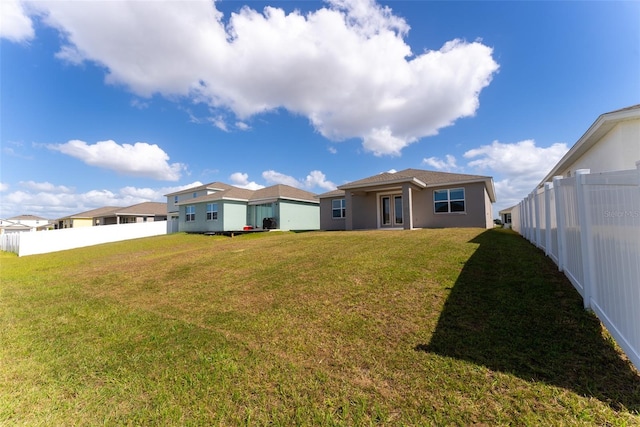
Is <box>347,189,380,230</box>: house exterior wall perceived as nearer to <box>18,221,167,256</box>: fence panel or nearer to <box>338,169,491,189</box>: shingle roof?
<box>338,169,491,189</box>: shingle roof

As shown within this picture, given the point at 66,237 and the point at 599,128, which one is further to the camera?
the point at 66,237

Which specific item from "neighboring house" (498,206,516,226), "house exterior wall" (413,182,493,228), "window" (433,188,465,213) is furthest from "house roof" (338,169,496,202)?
"neighboring house" (498,206,516,226)

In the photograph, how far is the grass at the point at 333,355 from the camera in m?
2.36

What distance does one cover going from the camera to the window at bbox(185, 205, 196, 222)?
2958cm

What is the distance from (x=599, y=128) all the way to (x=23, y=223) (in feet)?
287

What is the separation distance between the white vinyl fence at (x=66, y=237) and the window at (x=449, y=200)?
1105 inches

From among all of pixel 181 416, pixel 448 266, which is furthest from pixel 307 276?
pixel 181 416

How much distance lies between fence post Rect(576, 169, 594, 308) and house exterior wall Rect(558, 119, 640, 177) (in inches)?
195

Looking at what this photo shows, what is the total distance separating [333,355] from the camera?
327 centimetres

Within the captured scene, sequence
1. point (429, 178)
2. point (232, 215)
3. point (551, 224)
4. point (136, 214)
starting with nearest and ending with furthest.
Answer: point (551, 224) < point (429, 178) < point (232, 215) < point (136, 214)

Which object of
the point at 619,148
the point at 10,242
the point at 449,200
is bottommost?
the point at 10,242

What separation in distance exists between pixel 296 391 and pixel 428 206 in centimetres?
1766

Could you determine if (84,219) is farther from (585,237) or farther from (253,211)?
(585,237)

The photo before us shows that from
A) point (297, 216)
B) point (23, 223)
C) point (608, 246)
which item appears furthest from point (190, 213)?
point (23, 223)
